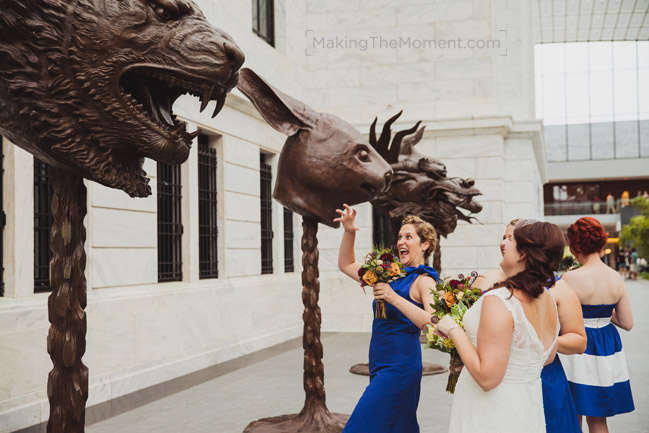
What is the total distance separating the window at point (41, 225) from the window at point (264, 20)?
22.1ft

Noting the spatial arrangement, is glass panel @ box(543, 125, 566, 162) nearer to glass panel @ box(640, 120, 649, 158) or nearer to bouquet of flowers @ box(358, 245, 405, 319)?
glass panel @ box(640, 120, 649, 158)

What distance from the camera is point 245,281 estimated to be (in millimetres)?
10914

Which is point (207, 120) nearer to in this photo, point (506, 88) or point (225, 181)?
point (225, 181)

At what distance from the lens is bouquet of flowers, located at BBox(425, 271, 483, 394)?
327 cm

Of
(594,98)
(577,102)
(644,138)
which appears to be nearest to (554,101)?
(577,102)

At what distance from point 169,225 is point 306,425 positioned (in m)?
4.29

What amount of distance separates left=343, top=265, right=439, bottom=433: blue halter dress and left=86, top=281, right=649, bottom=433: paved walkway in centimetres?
204

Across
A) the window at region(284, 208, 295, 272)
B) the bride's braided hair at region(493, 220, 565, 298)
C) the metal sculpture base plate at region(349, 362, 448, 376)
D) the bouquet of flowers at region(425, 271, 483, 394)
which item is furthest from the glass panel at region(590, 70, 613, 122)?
the bride's braided hair at region(493, 220, 565, 298)

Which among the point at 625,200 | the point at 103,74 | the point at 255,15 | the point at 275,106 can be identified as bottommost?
the point at 103,74

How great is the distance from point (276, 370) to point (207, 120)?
3931 millimetres

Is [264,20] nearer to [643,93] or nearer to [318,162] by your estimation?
[318,162]

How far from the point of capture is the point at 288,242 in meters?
13.8

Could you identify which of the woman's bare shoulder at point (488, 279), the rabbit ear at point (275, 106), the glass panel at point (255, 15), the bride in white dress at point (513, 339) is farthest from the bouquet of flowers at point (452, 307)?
the glass panel at point (255, 15)

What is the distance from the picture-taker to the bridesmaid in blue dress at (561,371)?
3.57 meters
